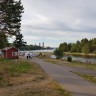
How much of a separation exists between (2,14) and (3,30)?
315 centimetres


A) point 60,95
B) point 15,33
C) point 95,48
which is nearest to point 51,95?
point 60,95

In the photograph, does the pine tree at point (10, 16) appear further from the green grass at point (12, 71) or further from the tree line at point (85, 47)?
the tree line at point (85, 47)

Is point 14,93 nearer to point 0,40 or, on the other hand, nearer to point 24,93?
point 24,93

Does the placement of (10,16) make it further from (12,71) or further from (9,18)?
(12,71)

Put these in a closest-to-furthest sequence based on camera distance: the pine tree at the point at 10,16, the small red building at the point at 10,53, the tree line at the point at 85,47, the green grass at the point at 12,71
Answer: the green grass at the point at 12,71, the pine tree at the point at 10,16, the small red building at the point at 10,53, the tree line at the point at 85,47

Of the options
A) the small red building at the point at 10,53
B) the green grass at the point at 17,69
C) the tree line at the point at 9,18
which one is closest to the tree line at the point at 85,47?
the small red building at the point at 10,53

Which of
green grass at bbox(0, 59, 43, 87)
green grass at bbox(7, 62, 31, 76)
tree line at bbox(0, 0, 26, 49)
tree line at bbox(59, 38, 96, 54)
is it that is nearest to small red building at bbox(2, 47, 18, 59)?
tree line at bbox(0, 0, 26, 49)

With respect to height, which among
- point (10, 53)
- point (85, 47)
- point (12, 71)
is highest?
point (85, 47)

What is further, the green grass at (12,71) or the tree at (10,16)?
the tree at (10,16)

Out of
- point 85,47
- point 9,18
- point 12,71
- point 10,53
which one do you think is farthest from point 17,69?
point 85,47

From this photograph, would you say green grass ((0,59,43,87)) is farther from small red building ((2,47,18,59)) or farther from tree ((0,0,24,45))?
small red building ((2,47,18,59))

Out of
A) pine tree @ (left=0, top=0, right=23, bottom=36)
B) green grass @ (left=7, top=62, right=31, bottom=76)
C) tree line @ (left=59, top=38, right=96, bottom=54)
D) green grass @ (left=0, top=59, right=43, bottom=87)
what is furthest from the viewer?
tree line @ (left=59, top=38, right=96, bottom=54)

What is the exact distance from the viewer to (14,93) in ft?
53.4

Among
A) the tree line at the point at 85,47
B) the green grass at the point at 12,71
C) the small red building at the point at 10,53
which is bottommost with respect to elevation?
the green grass at the point at 12,71
